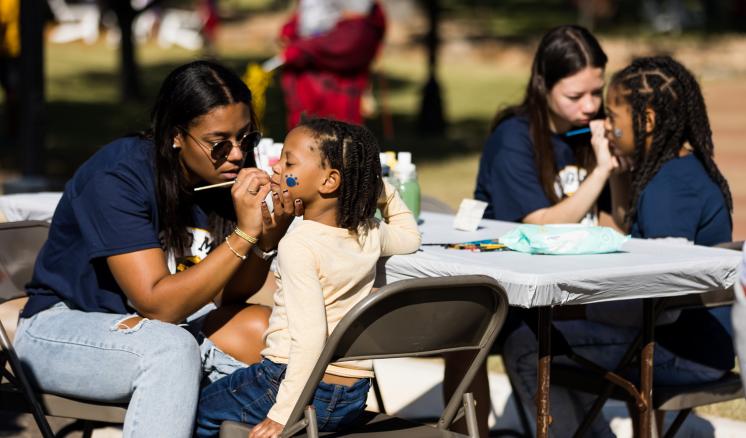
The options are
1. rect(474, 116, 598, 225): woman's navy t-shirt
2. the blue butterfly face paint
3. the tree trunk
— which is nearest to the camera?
the blue butterfly face paint

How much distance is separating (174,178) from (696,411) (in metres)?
2.54

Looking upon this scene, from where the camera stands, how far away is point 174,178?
3.42 m

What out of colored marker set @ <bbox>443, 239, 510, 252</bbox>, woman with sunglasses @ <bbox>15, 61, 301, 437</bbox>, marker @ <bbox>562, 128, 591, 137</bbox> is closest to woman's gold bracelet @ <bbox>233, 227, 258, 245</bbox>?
woman with sunglasses @ <bbox>15, 61, 301, 437</bbox>

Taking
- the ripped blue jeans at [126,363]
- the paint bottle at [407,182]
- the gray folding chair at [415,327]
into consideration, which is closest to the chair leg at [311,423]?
the gray folding chair at [415,327]

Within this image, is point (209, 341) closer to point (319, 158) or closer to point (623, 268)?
point (319, 158)

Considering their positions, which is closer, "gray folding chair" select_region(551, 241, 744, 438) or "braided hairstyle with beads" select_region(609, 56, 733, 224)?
"gray folding chair" select_region(551, 241, 744, 438)

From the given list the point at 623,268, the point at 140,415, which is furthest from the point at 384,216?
the point at 140,415

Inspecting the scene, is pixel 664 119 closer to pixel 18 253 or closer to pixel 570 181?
pixel 570 181

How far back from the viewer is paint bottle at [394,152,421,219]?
13.2ft

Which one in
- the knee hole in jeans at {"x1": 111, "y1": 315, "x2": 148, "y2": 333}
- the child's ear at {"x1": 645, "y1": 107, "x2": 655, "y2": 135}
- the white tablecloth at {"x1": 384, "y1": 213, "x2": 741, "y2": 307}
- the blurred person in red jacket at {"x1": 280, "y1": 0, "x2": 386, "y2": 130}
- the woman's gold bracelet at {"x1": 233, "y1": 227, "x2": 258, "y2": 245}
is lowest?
the blurred person in red jacket at {"x1": 280, "y1": 0, "x2": 386, "y2": 130}

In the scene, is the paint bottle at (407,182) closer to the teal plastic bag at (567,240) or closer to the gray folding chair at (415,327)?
the teal plastic bag at (567,240)

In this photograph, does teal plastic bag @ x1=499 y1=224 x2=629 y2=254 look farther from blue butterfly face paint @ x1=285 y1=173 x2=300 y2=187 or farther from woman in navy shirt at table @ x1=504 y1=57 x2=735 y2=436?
blue butterfly face paint @ x1=285 y1=173 x2=300 y2=187

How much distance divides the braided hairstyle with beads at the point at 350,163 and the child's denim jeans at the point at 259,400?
419 millimetres

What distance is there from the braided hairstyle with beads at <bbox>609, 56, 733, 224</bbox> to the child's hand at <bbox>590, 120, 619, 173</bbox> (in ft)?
0.28
